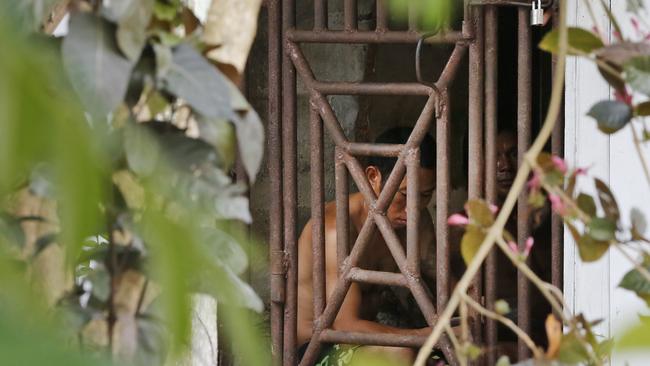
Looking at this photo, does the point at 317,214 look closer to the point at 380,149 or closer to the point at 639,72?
the point at 380,149

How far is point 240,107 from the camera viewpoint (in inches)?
44.3

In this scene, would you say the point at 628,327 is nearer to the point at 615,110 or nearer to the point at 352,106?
the point at 615,110

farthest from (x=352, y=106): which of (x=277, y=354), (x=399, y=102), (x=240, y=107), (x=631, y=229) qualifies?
(x=240, y=107)

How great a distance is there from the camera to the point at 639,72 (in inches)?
60.7

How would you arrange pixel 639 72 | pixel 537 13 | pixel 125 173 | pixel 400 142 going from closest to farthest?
pixel 125 173 → pixel 639 72 → pixel 537 13 → pixel 400 142

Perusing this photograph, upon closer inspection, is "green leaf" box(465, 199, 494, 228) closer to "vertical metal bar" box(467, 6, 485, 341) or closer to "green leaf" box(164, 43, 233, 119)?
"green leaf" box(164, 43, 233, 119)

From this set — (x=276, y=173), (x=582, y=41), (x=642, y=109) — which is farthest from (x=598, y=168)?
(x=582, y=41)

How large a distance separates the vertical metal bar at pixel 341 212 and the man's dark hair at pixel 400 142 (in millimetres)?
227

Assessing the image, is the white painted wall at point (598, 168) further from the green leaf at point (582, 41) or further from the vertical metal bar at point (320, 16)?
the green leaf at point (582, 41)

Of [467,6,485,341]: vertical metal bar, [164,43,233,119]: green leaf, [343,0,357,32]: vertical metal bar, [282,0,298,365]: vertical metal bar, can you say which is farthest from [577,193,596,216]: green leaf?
[282,0,298,365]: vertical metal bar

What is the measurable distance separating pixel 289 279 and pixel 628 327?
3.26m

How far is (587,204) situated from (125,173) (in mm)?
872

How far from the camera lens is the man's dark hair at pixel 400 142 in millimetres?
3900

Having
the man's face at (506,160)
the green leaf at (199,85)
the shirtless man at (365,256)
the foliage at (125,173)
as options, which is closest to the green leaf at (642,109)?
the foliage at (125,173)
